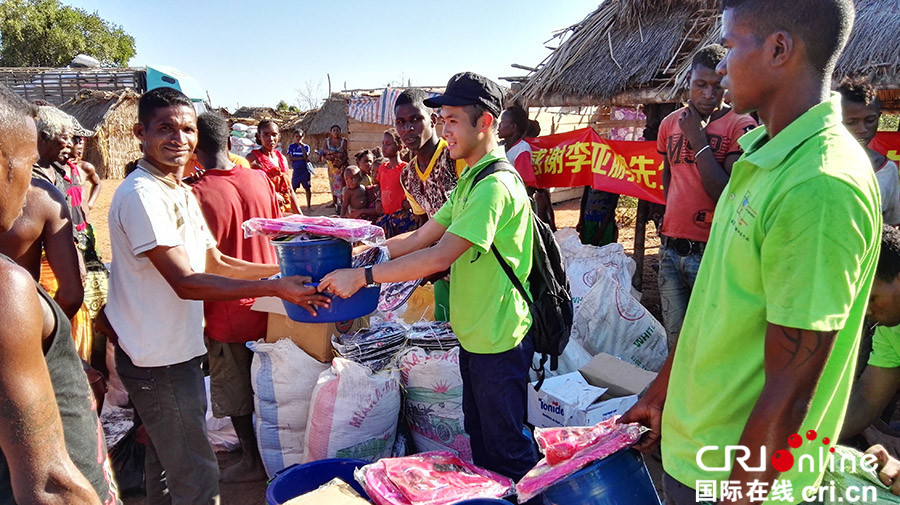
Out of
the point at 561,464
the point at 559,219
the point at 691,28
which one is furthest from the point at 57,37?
the point at 561,464

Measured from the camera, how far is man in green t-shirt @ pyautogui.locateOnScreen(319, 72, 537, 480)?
2156mm

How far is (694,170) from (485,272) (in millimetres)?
1999

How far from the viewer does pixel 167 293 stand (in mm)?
2215

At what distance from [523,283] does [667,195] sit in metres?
2.02

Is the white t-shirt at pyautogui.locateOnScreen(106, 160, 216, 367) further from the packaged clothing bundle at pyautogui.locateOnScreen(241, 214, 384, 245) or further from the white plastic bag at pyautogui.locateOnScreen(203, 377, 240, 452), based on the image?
the white plastic bag at pyautogui.locateOnScreen(203, 377, 240, 452)

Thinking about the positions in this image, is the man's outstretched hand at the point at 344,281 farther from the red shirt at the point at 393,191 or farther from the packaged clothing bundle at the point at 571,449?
the red shirt at the point at 393,191

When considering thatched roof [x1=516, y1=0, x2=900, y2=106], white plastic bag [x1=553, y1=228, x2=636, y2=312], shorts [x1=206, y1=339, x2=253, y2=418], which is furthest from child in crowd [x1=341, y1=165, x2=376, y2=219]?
shorts [x1=206, y1=339, x2=253, y2=418]

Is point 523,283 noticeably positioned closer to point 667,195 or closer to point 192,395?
point 192,395

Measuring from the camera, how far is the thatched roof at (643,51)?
4.60 m

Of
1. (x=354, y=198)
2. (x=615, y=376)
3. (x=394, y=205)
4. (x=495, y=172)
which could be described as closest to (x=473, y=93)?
(x=495, y=172)

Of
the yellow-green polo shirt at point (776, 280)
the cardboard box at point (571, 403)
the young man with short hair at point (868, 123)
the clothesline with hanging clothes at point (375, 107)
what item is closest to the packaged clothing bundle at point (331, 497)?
the yellow-green polo shirt at point (776, 280)

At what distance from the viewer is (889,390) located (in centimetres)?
225

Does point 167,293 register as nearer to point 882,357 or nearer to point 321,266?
point 321,266

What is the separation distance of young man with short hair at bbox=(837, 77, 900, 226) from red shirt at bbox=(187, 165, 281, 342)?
3.45 meters
